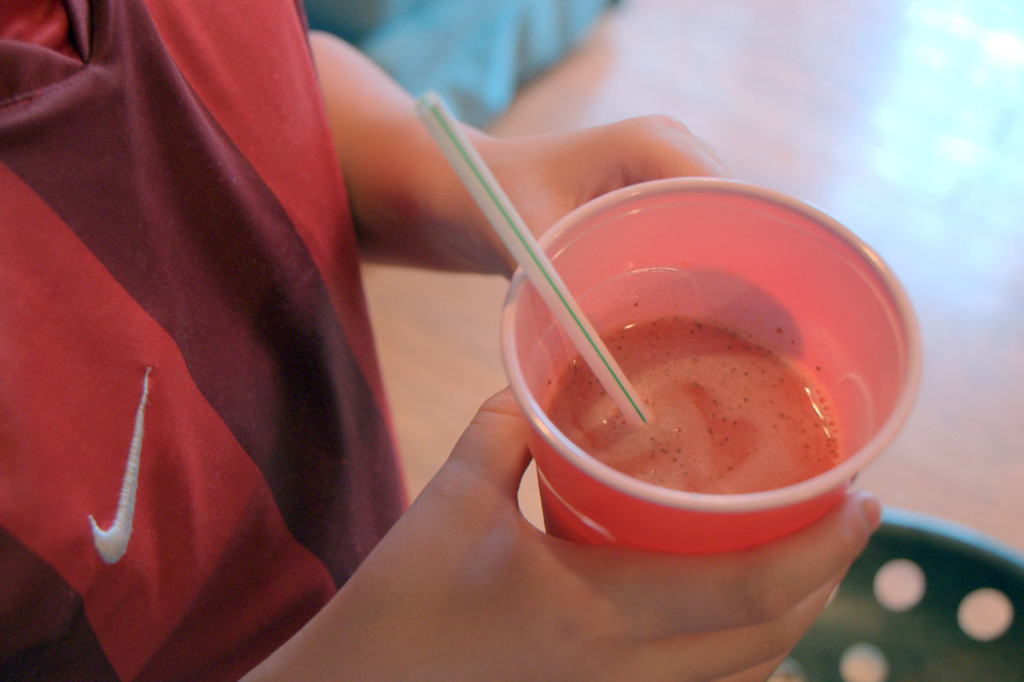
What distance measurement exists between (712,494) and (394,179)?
1.30ft

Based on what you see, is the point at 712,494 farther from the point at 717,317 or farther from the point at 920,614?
the point at 920,614

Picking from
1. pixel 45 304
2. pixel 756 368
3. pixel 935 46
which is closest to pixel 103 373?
pixel 45 304

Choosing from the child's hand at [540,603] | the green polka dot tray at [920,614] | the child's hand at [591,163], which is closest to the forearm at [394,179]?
the child's hand at [591,163]

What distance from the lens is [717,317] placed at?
1.76 feet

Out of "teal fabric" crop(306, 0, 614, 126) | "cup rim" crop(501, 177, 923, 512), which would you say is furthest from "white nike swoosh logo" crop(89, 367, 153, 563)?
"teal fabric" crop(306, 0, 614, 126)

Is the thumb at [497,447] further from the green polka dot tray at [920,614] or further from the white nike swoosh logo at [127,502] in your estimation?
the green polka dot tray at [920,614]

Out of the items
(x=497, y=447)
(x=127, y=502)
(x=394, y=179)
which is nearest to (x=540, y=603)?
(x=497, y=447)

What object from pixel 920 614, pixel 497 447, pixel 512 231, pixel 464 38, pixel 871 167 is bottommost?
pixel 871 167

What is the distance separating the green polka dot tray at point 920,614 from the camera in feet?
2.13

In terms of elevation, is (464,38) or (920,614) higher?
(464,38)

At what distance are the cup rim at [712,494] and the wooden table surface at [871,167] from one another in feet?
2.30

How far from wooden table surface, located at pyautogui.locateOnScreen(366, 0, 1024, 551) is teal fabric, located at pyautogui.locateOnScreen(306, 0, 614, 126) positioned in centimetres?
8

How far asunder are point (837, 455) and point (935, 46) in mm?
1675

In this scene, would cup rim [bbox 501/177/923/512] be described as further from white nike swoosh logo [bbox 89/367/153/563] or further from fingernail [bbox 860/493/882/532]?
white nike swoosh logo [bbox 89/367/153/563]
